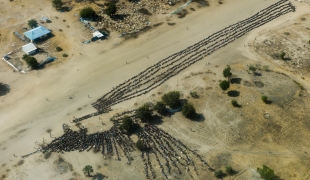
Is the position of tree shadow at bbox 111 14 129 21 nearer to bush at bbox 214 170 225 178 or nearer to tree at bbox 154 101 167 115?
tree at bbox 154 101 167 115

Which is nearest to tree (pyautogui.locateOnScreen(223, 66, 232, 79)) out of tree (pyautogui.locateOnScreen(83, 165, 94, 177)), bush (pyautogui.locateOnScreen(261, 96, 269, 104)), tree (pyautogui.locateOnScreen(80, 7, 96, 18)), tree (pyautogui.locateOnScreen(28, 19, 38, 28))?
bush (pyautogui.locateOnScreen(261, 96, 269, 104))

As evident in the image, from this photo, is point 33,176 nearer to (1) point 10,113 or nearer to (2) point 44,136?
(2) point 44,136

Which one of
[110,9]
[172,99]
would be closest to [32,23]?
[110,9]

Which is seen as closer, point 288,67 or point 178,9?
point 288,67

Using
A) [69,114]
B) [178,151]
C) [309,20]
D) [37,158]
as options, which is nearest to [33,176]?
[37,158]

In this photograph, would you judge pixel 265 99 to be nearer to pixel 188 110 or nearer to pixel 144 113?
pixel 188 110

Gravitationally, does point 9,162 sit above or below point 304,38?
below

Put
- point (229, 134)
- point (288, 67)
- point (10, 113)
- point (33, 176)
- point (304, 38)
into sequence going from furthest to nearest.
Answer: point (304, 38), point (288, 67), point (10, 113), point (229, 134), point (33, 176)

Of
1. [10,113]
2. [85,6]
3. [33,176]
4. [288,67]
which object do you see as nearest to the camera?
[33,176]

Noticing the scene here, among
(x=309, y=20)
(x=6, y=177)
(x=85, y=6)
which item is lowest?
(x=6, y=177)
